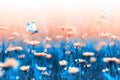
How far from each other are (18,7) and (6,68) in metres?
0.41

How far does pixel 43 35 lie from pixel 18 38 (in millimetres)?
164

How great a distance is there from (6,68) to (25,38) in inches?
9.1

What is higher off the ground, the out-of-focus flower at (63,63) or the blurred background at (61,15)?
the blurred background at (61,15)

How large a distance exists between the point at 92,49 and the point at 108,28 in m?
0.17

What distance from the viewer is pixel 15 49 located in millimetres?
11258

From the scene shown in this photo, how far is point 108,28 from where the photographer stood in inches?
444

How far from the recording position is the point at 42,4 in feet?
37.0

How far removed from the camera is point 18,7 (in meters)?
11.3

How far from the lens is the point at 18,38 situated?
1126 cm

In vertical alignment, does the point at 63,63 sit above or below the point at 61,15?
below

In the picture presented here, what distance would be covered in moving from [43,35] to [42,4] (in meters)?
0.20

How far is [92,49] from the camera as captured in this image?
37.1 feet

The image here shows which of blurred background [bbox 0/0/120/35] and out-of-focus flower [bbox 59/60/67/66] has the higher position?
blurred background [bbox 0/0/120/35]

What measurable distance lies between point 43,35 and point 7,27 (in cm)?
24
